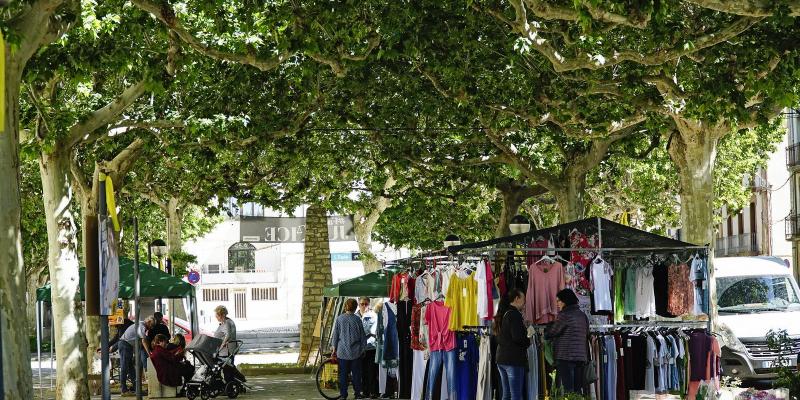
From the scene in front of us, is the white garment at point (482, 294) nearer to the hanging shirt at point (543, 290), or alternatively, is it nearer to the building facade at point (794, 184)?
the hanging shirt at point (543, 290)

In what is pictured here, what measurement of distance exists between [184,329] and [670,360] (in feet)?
70.2

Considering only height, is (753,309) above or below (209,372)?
above

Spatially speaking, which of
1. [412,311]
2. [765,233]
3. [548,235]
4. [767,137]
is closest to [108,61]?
[412,311]

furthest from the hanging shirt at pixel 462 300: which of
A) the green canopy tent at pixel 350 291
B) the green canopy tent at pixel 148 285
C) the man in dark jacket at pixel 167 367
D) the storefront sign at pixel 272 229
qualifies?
the storefront sign at pixel 272 229

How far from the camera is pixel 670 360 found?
1486cm

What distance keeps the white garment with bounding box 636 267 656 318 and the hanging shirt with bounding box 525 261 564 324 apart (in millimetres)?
1181

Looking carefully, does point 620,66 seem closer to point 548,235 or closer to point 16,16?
point 548,235

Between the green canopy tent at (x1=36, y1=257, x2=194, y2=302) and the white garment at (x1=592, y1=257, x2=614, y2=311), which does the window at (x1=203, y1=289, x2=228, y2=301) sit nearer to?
the green canopy tent at (x1=36, y1=257, x2=194, y2=302)

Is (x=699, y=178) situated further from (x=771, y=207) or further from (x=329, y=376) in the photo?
(x=771, y=207)

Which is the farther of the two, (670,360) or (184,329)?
(184,329)

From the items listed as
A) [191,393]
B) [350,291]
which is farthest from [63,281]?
[350,291]

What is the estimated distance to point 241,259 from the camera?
3381 inches

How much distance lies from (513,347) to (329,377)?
7684 millimetres

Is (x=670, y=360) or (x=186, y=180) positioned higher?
(x=186, y=180)
